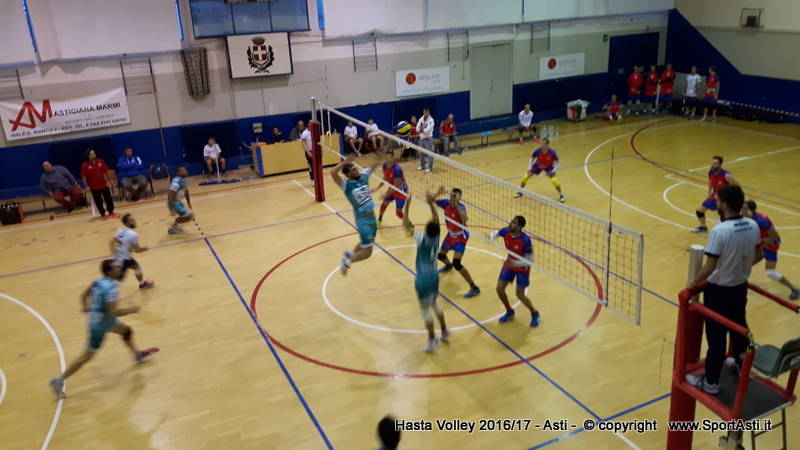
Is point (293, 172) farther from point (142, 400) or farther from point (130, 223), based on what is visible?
point (142, 400)

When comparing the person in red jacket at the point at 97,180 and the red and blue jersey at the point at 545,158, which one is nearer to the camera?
the red and blue jersey at the point at 545,158

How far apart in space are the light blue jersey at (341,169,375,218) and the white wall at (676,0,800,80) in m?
20.6

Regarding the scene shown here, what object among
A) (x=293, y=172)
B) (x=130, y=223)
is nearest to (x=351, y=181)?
(x=130, y=223)

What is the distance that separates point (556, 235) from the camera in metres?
14.0

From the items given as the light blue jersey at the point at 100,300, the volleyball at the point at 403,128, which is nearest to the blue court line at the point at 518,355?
the light blue jersey at the point at 100,300

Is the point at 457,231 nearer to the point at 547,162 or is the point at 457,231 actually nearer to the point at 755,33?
the point at 547,162

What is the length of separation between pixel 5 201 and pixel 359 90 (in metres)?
11.9

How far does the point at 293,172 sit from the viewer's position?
20.9 meters

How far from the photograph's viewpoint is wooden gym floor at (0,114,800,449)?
323 inches

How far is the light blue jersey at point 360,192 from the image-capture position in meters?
11.1

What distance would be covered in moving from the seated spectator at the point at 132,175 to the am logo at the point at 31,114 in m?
2.47

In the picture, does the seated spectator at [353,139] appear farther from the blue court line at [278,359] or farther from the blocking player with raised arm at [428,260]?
the blocking player with raised arm at [428,260]

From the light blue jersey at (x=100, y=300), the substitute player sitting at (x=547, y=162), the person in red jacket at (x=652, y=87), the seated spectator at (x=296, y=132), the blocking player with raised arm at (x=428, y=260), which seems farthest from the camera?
the person in red jacket at (x=652, y=87)

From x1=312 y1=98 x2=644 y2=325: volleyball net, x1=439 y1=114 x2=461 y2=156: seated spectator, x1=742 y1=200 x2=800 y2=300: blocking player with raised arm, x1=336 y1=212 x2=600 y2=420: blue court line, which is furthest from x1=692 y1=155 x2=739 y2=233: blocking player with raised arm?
x1=439 y1=114 x2=461 y2=156: seated spectator
